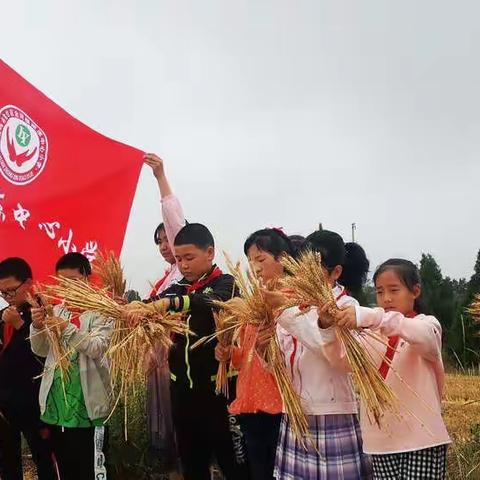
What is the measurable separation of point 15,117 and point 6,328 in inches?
59.7

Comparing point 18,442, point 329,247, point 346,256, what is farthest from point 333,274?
point 18,442

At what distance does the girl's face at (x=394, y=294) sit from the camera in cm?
256

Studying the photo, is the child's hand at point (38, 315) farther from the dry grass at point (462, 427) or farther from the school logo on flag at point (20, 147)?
the dry grass at point (462, 427)

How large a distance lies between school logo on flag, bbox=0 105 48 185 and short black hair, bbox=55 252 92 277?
81cm

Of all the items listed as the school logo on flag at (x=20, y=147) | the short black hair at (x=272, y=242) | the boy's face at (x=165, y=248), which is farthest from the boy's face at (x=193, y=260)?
the school logo on flag at (x=20, y=147)

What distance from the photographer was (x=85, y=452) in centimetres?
341

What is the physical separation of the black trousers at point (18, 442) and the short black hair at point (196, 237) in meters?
1.56

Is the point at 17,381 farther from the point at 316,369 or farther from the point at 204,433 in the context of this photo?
the point at 316,369

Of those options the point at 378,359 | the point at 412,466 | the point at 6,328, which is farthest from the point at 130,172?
the point at 412,466

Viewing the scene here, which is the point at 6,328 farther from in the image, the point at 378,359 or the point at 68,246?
the point at 378,359

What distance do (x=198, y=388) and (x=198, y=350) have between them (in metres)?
0.20

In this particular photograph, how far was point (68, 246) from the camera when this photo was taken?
421cm

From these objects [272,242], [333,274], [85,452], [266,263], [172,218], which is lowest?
[85,452]

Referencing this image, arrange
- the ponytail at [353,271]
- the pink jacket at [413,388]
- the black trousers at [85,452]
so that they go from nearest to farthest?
1. the pink jacket at [413,388]
2. the ponytail at [353,271]
3. the black trousers at [85,452]
